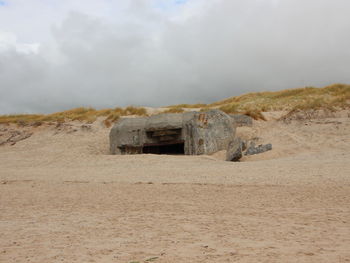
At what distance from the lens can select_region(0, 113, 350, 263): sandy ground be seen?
325 cm

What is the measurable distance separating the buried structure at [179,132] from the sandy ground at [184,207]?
73 centimetres

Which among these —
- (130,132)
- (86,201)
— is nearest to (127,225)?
(86,201)

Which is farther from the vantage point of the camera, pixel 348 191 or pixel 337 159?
pixel 337 159

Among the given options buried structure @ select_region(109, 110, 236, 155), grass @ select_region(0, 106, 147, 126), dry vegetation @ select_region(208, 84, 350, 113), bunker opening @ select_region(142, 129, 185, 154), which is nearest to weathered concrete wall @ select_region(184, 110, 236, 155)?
buried structure @ select_region(109, 110, 236, 155)

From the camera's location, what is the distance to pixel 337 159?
349 inches

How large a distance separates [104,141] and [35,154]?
2713 millimetres

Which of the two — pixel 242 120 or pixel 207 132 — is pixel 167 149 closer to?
pixel 207 132

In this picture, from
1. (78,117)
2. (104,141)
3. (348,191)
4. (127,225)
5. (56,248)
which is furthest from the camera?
(78,117)

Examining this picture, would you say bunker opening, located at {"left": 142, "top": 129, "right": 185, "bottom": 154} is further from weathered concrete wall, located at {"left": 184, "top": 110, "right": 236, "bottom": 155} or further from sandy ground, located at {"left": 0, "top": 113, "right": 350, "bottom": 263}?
sandy ground, located at {"left": 0, "top": 113, "right": 350, "bottom": 263}

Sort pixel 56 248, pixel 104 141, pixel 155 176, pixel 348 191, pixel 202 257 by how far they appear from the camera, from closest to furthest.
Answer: pixel 202 257
pixel 56 248
pixel 348 191
pixel 155 176
pixel 104 141

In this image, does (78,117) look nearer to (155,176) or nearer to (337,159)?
(155,176)

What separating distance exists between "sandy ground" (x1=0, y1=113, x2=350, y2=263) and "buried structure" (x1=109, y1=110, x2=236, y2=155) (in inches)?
28.9

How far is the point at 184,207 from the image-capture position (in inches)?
212

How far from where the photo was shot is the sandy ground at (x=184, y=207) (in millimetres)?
3248
